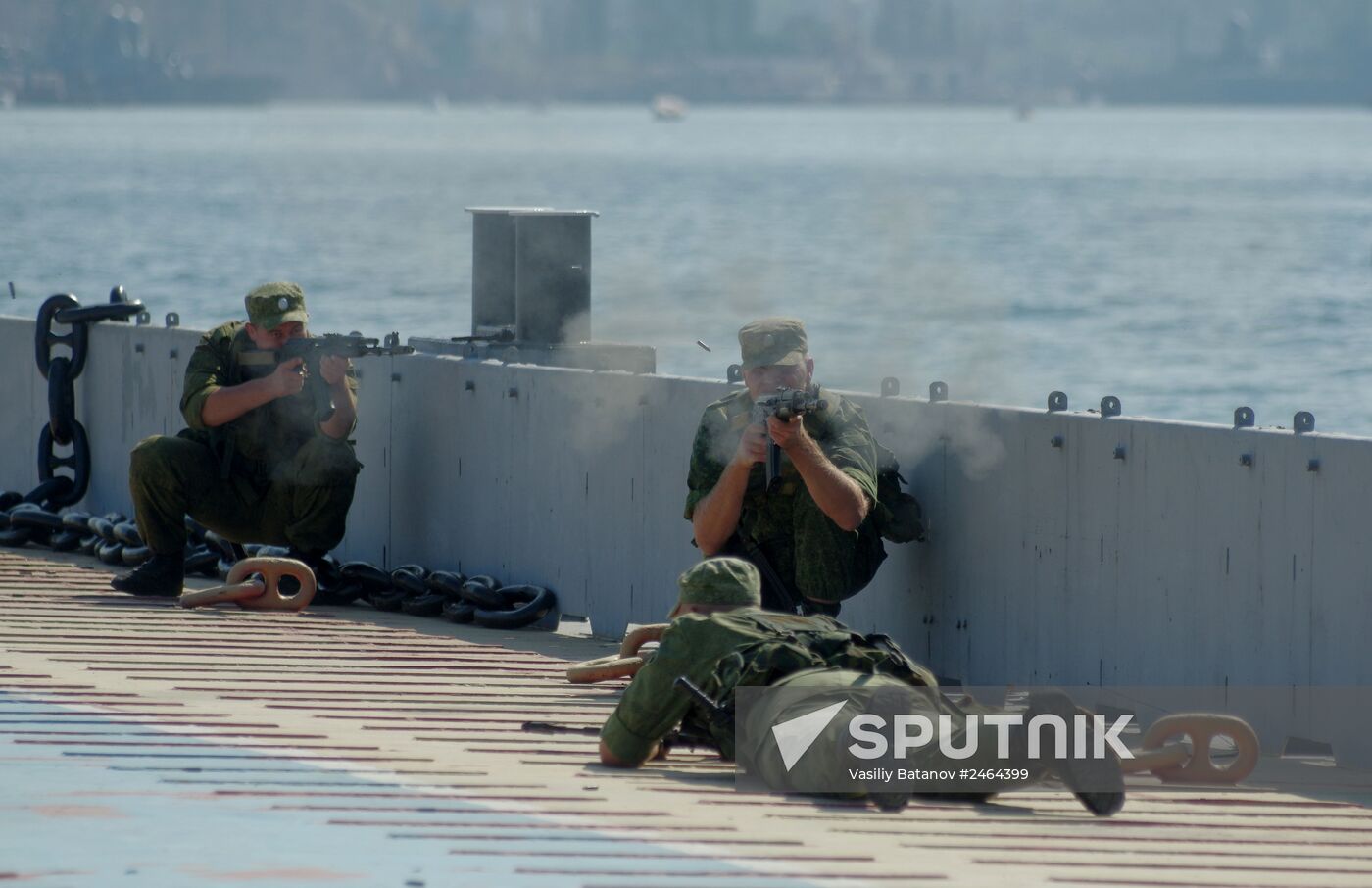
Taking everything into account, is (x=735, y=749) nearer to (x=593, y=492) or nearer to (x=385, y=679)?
(x=385, y=679)

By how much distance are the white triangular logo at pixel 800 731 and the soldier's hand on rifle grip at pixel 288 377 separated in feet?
12.4

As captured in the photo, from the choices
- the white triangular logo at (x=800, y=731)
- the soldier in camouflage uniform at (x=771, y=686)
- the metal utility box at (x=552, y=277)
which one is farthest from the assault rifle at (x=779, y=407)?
the metal utility box at (x=552, y=277)

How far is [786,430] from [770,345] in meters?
0.35

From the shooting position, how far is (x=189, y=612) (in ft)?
30.8

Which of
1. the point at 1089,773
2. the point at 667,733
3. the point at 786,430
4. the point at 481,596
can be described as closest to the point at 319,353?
the point at 481,596

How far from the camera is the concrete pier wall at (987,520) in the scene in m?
7.16

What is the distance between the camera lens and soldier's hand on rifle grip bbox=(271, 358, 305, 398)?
9422mm

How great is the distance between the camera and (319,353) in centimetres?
959

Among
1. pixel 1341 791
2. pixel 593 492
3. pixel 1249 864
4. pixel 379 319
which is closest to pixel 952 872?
pixel 1249 864

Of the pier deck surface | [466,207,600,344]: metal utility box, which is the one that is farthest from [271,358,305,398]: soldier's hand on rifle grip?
[466,207,600,344]: metal utility box

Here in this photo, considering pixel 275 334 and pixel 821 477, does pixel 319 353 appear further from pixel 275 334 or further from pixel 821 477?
pixel 821 477

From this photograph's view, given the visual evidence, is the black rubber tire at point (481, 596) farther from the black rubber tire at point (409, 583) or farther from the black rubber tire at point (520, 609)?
the black rubber tire at point (409, 583)

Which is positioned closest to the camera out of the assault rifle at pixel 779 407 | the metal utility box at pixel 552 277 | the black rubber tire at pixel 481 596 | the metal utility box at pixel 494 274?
the assault rifle at pixel 779 407

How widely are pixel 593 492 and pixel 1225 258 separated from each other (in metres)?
63.2
